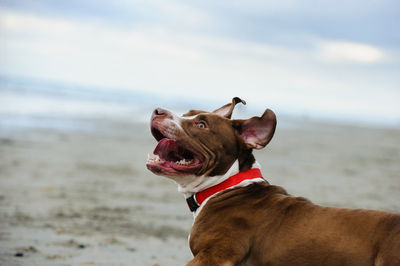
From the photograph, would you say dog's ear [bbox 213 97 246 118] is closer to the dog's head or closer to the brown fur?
the dog's head

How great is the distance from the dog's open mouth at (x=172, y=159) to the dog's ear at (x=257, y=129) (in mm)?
440

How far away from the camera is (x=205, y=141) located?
428 centimetres

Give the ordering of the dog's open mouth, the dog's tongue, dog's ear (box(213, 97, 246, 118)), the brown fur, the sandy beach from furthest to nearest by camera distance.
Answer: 1. the sandy beach
2. dog's ear (box(213, 97, 246, 118))
3. the dog's tongue
4. the dog's open mouth
5. the brown fur

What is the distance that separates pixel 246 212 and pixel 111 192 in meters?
4.94

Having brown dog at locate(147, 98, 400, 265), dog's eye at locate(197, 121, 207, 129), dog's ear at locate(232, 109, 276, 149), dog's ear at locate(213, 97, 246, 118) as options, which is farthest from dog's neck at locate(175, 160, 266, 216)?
dog's ear at locate(213, 97, 246, 118)

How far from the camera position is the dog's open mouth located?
4191mm

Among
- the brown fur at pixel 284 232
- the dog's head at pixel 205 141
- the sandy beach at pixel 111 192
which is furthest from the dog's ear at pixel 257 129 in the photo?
the sandy beach at pixel 111 192

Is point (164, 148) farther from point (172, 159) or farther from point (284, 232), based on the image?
point (284, 232)

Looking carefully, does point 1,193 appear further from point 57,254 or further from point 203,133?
point 203,133

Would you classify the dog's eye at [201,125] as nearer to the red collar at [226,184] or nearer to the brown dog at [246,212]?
the brown dog at [246,212]

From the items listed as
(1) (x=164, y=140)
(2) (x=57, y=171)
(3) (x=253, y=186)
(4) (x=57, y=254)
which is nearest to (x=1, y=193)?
(2) (x=57, y=171)

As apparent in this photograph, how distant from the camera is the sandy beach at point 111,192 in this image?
18.4ft

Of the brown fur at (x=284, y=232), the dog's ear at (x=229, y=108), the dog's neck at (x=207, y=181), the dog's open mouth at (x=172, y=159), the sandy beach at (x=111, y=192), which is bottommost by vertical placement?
the sandy beach at (x=111, y=192)

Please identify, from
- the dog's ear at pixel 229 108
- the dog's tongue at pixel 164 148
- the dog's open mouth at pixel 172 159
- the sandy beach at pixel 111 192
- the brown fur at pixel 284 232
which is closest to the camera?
the brown fur at pixel 284 232
